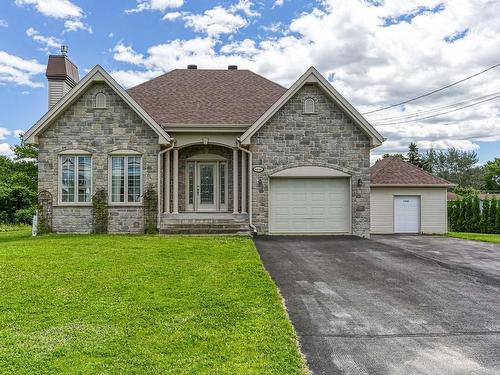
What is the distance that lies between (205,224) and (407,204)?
10885mm

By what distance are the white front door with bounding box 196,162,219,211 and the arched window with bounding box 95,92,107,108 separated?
4.20 meters

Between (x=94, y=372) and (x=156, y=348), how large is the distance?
28.0 inches

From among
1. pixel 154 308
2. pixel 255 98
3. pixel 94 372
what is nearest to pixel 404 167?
pixel 255 98

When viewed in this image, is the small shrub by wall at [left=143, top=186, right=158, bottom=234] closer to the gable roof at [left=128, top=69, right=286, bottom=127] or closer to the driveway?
the gable roof at [left=128, top=69, right=286, bottom=127]

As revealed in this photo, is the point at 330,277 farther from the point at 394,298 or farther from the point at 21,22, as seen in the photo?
the point at 21,22

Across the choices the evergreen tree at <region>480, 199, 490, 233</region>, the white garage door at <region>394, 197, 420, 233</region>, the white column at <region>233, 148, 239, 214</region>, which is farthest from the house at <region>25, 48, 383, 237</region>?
the evergreen tree at <region>480, 199, 490, 233</region>

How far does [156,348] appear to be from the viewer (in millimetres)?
4199

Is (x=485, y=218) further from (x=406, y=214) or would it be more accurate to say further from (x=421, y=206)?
(x=406, y=214)

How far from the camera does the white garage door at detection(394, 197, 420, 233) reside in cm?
1873

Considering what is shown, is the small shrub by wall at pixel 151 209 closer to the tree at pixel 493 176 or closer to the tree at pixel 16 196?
the tree at pixel 16 196

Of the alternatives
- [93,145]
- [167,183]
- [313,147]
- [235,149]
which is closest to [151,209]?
[167,183]

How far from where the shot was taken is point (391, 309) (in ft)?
19.3

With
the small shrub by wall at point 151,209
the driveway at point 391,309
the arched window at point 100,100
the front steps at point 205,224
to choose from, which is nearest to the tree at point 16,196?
the arched window at point 100,100

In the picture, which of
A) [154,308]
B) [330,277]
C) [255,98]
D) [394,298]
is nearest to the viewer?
[154,308]
